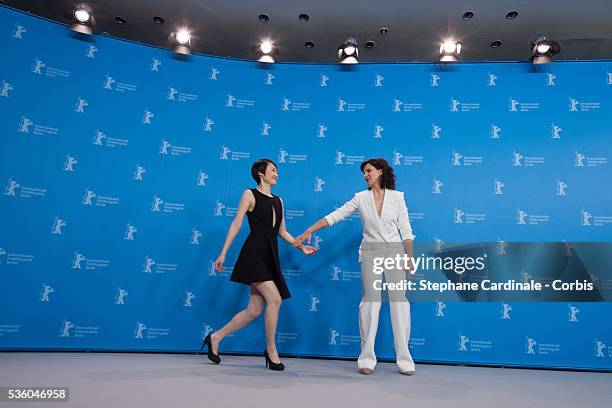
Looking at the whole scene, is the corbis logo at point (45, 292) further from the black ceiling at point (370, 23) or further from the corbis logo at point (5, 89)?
the black ceiling at point (370, 23)

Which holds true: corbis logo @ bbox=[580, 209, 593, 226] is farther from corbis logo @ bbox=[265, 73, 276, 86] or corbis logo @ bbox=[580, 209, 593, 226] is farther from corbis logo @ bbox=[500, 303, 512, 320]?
corbis logo @ bbox=[265, 73, 276, 86]

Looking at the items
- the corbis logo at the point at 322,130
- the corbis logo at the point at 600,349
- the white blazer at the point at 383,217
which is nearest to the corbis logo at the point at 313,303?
the white blazer at the point at 383,217

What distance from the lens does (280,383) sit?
9.30 ft

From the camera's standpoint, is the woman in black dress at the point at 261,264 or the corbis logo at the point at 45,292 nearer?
the woman in black dress at the point at 261,264

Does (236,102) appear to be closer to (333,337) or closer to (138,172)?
(138,172)

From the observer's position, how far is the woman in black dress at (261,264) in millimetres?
3367

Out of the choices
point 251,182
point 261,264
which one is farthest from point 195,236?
point 261,264

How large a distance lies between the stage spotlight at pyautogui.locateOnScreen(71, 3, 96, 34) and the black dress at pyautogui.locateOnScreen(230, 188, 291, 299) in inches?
113

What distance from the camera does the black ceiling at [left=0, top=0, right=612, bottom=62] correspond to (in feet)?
15.7

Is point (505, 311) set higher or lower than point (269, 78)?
lower

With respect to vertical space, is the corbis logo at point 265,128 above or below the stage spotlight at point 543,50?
below

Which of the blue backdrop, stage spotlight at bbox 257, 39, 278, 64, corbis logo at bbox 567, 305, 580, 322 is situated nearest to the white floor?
the blue backdrop

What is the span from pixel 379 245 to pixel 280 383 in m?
1.42

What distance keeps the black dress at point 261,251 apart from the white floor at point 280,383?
0.77 meters
